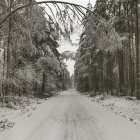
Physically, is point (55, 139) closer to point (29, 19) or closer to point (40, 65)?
point (29, 19)

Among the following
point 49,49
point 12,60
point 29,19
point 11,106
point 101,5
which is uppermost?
point 101,5

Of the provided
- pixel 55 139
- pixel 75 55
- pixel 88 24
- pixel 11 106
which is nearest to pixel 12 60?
pixel 11 106

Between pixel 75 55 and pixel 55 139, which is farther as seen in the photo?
pixel 75 55

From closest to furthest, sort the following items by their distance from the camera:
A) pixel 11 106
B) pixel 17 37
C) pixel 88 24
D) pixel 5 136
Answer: pixel 5 136 → pixel 88 24 → pixel 17 37 → pixel 11 106

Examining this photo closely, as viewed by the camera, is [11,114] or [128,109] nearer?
[11,114]

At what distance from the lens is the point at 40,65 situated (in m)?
19.3

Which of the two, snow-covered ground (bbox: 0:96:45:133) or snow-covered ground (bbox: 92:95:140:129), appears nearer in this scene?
snow-covered ground (bbox: 0:96:45:133)

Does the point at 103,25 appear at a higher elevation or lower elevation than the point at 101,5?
lower

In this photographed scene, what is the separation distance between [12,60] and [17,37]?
3633mm

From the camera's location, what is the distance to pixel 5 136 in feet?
15.4

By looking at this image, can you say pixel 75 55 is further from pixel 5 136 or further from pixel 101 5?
pixel 5 136

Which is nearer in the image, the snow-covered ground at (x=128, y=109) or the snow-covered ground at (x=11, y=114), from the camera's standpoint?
the snow-covered ground at (x=11, y=114)

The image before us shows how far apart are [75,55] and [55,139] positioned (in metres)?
28.5

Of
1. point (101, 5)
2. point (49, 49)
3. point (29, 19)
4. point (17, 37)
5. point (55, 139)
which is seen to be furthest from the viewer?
point (49, 49)
